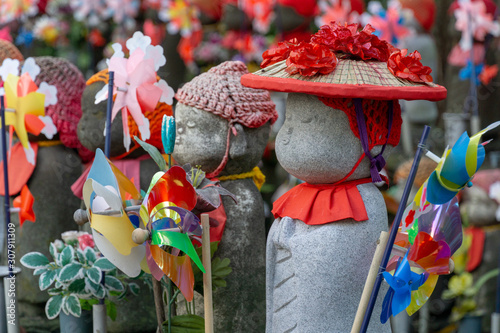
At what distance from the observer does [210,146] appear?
118 inches

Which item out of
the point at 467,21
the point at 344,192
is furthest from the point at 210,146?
the point at 467,21

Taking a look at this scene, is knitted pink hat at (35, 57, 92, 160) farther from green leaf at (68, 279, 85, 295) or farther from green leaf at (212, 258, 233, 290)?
green leaf at (212, 258, 233, 290)

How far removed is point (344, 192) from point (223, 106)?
2.24ft

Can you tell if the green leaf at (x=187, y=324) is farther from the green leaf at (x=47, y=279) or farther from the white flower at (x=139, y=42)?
the white flower at (x=139, y=42)

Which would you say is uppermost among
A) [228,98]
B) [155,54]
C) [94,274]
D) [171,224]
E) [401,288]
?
[155,54]

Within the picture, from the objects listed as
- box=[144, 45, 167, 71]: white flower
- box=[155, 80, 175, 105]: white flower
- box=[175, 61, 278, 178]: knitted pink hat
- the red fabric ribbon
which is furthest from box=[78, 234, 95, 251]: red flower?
the red fabric ribbon

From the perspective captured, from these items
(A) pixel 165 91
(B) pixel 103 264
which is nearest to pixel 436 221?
(A) pixel 165 91

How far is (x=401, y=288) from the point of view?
2.30 m

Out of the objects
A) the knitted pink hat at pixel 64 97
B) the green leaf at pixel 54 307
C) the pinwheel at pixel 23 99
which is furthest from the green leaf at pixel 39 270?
the knitted pink hat at pixel 64 97

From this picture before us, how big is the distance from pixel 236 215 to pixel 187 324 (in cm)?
51

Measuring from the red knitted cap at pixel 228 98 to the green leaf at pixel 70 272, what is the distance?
0.76 metres

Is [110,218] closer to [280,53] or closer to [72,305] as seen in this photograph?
[72,305]

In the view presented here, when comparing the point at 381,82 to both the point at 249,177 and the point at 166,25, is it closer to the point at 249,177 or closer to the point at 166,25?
the point at 249,177

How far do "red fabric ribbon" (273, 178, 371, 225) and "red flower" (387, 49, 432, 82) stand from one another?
0.39 meters
